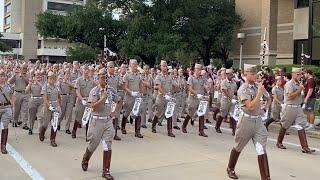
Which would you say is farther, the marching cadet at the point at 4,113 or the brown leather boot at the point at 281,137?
the brown leather boot at the point at 281,137

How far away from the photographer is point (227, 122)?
16.2 metres

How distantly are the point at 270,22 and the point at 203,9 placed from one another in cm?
644

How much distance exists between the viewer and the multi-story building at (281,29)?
87.7ft

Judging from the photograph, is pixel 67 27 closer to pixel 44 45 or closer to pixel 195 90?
pixel 195 90

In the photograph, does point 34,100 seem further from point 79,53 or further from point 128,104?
point 79,53

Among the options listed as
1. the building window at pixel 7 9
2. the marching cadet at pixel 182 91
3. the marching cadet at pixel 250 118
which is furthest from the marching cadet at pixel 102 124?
the building window at pixel 7 9

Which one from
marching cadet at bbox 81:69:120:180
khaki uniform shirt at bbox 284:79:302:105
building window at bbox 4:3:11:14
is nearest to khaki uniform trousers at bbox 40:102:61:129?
marching cadet at bbox 81:69:120:180

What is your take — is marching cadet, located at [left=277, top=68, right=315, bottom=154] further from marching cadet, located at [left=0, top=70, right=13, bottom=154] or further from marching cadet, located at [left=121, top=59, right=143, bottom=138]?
marching cadet, located at [left=0, top=70, right=13, bottom=154]

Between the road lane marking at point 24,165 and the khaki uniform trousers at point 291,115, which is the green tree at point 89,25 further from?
the khaki uniform trousers at point 291,115

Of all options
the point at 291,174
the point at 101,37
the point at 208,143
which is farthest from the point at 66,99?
the point at 101,37

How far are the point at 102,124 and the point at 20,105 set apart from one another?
714 centimetres

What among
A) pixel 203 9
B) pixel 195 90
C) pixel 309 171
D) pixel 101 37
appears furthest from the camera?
pixel 203 9

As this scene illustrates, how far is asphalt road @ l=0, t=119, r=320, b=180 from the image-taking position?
8266 mm

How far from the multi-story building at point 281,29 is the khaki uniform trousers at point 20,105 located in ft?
48.9
